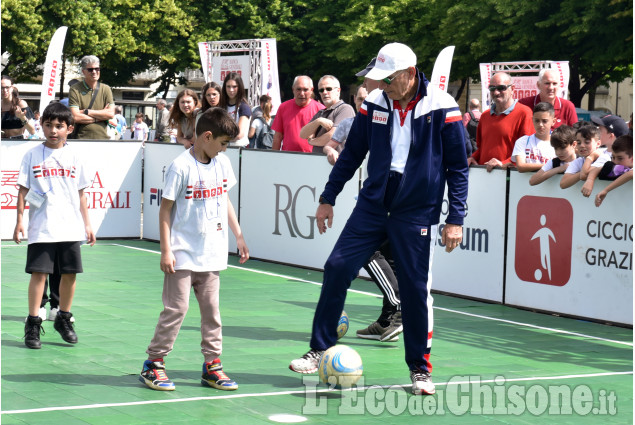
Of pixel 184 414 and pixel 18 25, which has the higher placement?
pixel 18 25

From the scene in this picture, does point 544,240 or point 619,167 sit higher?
point 619,167

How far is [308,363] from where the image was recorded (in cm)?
720

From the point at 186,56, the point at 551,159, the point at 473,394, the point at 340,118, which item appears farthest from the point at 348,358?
the point at 186,56

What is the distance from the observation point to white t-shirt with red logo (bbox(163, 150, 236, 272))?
6840 mm

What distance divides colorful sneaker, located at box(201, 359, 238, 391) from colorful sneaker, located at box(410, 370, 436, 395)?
1.08 meters

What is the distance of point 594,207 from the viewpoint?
10.1 metres

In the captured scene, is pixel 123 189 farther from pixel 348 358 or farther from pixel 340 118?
pixel 348 358

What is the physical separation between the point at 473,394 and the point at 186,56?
4498 cm

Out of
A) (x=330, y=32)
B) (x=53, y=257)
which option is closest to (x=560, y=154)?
(x=53, y=257)

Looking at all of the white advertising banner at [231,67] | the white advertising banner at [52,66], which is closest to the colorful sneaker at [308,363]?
the white advertising banner at [52,66]

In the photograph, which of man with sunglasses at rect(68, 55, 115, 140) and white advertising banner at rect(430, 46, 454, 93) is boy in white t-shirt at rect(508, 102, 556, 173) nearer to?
man with sunglasses at rect(68, 55, 115, 140)

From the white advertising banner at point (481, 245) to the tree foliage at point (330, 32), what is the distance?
81.2ft

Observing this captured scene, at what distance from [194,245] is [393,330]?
2.44 meters

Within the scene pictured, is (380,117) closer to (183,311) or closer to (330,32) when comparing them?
(183,311)
